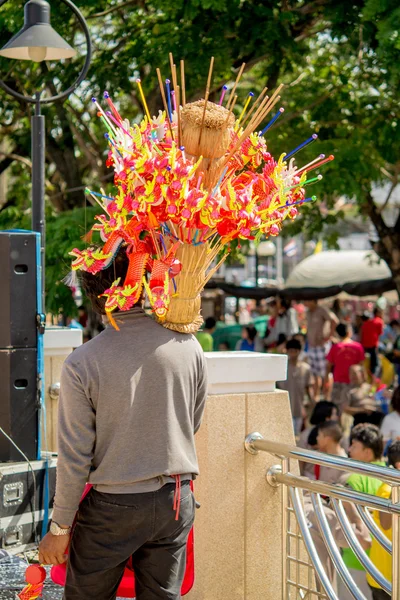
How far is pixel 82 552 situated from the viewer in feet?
9.54

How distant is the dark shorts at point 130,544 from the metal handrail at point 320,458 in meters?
0.58

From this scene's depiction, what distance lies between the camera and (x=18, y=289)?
4.86m

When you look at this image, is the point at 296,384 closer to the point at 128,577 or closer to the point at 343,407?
the point at 343,407

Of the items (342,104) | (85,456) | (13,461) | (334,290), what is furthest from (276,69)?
(334,290)

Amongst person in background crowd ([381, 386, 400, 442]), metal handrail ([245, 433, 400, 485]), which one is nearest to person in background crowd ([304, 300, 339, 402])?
person in background crowd ([381, 386, 400, 442])

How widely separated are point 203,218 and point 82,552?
47.5 inches

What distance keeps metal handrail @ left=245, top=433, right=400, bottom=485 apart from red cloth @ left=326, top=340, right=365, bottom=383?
752cm

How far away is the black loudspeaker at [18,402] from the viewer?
483cm

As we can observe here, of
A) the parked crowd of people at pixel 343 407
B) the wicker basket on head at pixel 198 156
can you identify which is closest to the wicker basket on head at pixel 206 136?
the wicker basket on head at pixel 198 156

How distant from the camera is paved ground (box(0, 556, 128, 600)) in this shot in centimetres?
418

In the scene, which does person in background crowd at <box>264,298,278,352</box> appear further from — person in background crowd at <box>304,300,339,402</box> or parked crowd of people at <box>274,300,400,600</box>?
person in background crowd at <box>304,300,339,402</box>

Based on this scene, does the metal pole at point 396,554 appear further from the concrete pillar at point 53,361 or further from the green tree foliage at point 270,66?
the green tree foliage at point 270,66

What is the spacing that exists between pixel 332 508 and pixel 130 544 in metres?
1.06

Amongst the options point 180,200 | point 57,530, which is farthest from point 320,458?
point 180,200
